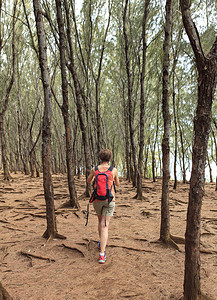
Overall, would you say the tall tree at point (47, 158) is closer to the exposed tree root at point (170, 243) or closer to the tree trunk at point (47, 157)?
the tree trunk at point (47, 157)

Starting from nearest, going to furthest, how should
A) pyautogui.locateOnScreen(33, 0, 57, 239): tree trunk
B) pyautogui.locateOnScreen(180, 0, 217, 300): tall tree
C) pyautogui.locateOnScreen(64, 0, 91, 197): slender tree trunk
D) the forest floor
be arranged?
pyautogui.locateOnScreen(180, 0, 217, 300): tall tree → the forest floor → pyautogui.locateOnScreen(33, 0, 57, 239): tree trunk → pyautogui.locateOnScreen(64, 0, 91, 197): slender tree trunk

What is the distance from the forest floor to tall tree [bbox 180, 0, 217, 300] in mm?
440

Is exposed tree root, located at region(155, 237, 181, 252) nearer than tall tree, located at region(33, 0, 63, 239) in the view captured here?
Yes

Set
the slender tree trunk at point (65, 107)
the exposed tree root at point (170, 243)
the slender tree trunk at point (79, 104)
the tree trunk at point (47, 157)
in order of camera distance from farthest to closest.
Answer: the slender tree trunk at point (79, 104) < the slender tree trunk at point (65, 107) < the tree trunk at point (47, 157) < the exposed tree root at point (170, 243)

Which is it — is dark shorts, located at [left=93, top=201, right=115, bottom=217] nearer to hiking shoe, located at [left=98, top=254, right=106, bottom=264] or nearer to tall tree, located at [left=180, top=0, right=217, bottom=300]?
hiking shoe, located at [left=98, top=254, right=106, bottom=264]

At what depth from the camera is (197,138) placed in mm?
1768

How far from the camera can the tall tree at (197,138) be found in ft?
5.50

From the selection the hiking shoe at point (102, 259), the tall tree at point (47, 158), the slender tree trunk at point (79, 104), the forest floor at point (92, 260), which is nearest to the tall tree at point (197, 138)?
the forest floor at point (92, 260)

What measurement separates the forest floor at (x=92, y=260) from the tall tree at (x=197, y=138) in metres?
0.44

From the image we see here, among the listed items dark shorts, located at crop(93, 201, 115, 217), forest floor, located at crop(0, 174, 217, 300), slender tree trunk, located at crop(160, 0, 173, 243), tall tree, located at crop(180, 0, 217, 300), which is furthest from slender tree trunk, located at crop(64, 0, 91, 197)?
tall tree, located at crop(180, 0, 217, 300)

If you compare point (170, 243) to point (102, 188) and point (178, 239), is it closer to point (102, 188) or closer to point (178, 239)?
point (178, 239)

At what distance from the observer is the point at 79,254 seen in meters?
3.00

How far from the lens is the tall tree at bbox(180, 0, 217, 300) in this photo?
1678mm

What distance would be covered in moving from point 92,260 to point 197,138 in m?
2.11
